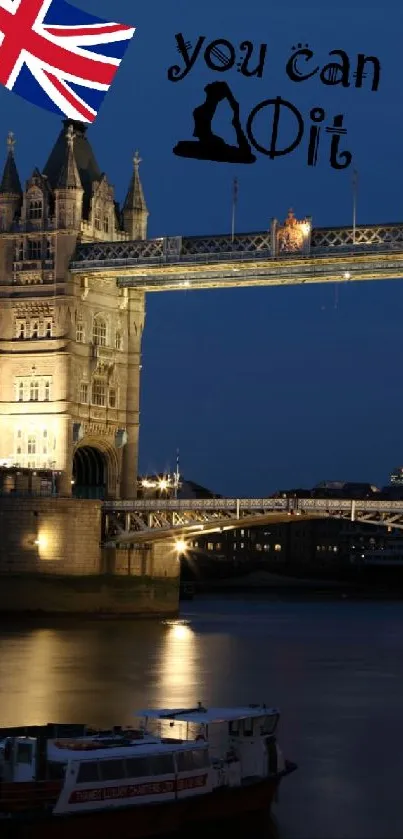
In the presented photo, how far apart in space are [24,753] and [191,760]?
3144 mm

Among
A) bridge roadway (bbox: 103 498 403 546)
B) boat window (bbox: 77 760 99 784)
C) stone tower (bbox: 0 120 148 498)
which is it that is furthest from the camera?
stone tower (bbox: 0 120 148 498)

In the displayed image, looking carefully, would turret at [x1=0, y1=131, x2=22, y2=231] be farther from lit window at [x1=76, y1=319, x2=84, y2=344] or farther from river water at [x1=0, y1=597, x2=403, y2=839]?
river water at [x1=0, y1=597, x2=403, y2=839]

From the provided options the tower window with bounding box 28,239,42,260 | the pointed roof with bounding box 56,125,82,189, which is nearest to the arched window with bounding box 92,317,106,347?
the tower window with bounding box 28,239,42,260

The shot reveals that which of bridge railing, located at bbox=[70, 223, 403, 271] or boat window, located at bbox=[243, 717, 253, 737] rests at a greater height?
bridge railing, located at bbox=[70, 223, 403, 271]

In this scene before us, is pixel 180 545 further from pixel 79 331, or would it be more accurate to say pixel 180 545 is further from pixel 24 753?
pixel 24 753

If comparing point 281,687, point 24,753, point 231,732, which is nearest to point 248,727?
point 231,732

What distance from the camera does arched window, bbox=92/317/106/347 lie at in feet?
295

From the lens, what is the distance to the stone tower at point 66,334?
87.4 metres

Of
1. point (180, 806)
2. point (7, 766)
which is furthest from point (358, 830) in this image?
point (7, 766)

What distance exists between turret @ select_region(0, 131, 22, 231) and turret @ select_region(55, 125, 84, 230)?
245 centimetres

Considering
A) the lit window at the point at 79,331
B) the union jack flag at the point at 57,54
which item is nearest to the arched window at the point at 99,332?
the lit window at the point at 79,331

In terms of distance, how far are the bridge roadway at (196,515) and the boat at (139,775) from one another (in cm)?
4597

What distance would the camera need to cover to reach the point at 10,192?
9006cm

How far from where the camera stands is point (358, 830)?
121 ft
